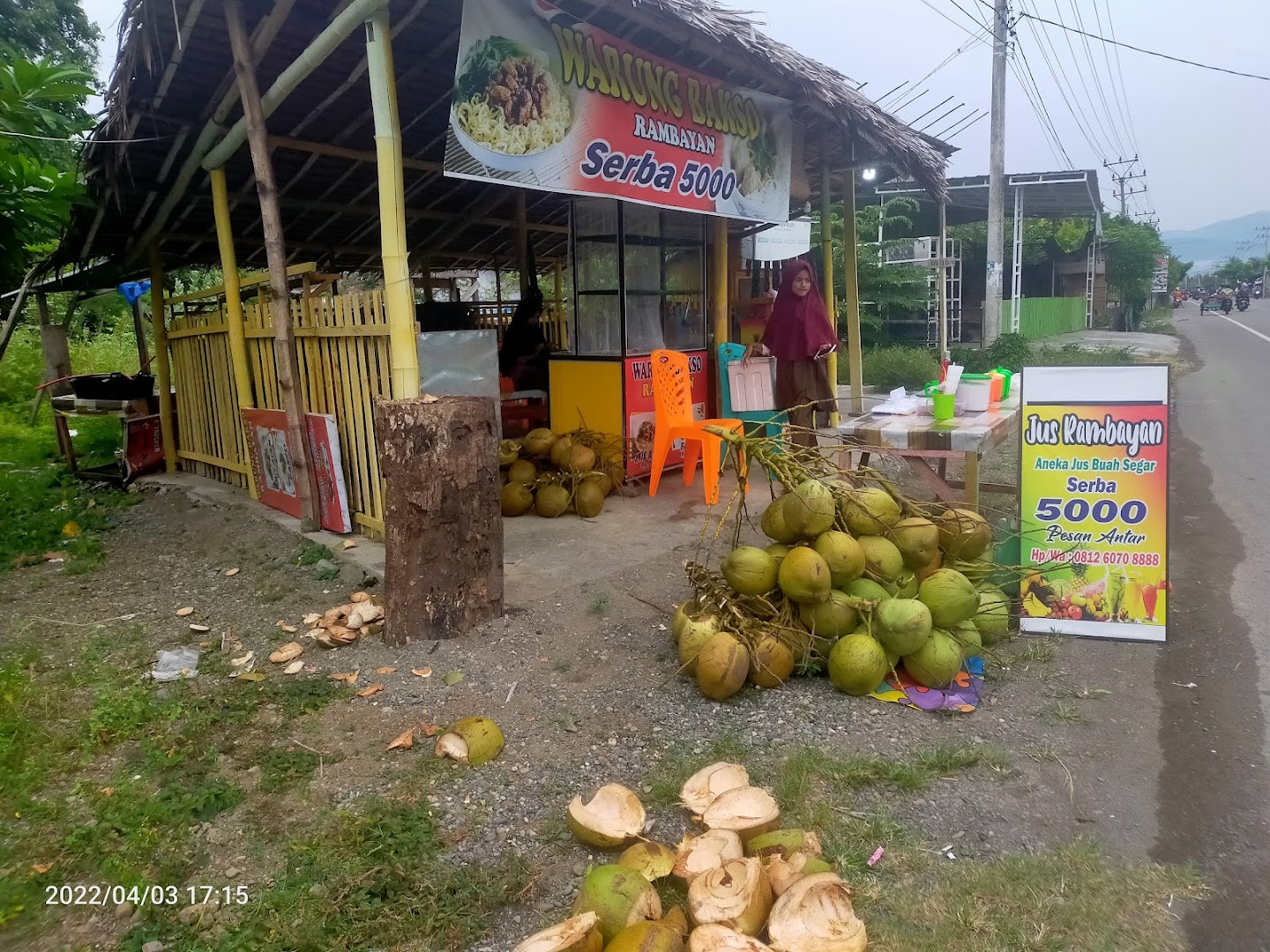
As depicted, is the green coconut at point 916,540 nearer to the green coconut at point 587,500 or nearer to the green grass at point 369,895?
the green grass at point 369,895

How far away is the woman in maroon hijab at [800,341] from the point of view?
21.9ft

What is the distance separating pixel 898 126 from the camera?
7.51m

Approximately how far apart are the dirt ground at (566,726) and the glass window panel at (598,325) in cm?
272

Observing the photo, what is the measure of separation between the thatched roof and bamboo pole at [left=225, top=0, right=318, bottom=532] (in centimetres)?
17

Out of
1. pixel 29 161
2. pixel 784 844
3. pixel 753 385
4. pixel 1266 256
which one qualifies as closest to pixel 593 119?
pixel 753 385

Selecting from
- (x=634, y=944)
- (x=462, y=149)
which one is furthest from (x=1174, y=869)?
(x=462, y=149)

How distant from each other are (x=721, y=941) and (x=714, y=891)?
17 cm

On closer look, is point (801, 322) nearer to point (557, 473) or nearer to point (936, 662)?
point (557, 473)

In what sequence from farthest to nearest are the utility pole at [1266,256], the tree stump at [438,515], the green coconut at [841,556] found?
the utility pole at [1266,256] < the tree stump at [438,515] < the green coconut at [841,556]

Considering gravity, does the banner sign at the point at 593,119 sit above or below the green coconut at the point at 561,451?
above

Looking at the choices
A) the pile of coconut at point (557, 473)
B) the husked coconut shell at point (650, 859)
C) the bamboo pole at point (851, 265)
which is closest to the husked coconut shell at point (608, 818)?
the husked coconut shell at point (650, 859)

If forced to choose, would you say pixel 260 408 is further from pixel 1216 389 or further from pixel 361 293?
pixel 1216 389

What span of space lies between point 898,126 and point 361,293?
5.31 m

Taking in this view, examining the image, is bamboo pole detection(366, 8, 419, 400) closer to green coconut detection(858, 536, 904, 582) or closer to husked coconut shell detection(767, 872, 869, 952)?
green coconut detection(858, 536, 904, 582)
